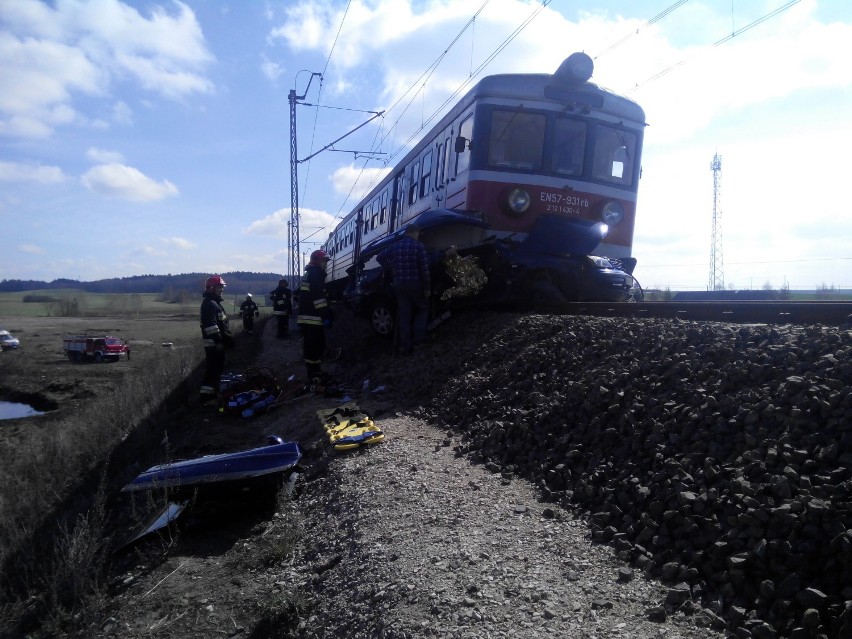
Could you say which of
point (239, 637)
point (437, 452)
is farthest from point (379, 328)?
point (239, 637)

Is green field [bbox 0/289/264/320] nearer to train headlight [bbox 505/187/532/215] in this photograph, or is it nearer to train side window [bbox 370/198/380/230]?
train side window [bbox 370/198/380/230]

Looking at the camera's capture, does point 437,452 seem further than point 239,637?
Yes

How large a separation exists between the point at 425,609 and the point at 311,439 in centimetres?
419

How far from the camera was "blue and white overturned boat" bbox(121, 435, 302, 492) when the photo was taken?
557cm

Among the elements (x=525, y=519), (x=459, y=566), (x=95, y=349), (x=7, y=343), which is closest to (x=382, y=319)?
(x=525, y=519)

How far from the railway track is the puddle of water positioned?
72.1 ft

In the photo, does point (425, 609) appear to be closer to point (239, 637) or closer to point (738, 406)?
point (239, 637)

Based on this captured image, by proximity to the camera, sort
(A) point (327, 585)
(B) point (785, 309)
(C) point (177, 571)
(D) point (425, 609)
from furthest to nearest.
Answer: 1. (B) point (785, 309)
2. (C) point (177, 571)
3. (A) point (327, 585)
4. (D) point (425, 609)

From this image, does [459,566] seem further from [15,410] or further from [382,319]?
[15,410]

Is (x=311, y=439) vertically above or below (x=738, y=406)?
below

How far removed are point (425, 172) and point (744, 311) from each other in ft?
26.8

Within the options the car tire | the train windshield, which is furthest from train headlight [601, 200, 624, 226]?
the car tire

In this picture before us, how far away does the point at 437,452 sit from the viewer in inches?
217

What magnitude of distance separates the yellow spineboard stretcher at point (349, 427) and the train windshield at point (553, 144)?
485 centimetres
